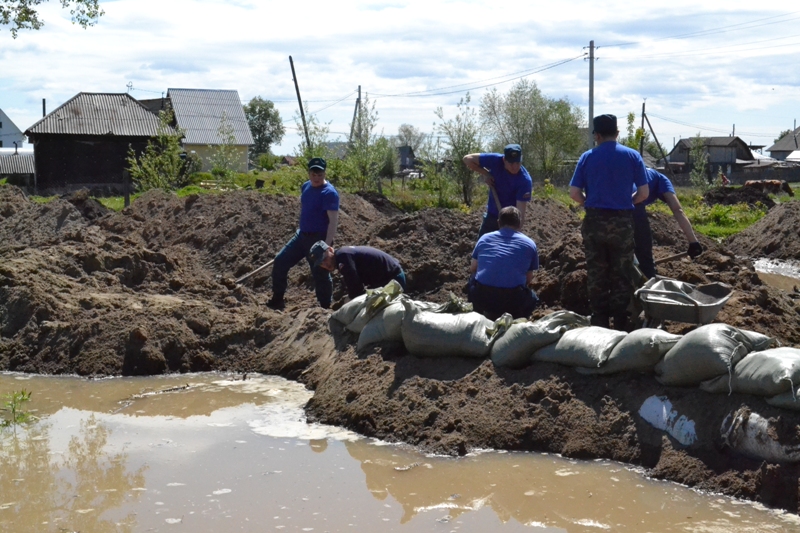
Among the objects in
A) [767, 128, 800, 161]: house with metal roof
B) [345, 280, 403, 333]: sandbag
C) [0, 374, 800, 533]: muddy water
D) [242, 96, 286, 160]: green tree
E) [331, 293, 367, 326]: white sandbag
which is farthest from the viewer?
[767, 128, 800, 161]: house with metal roof

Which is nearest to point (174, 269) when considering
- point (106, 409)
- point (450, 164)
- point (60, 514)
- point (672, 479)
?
point (106, 409)

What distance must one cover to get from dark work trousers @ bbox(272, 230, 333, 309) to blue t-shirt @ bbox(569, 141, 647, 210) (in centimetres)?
269

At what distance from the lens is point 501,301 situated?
22.2 ft

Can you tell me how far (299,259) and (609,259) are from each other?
326 cm

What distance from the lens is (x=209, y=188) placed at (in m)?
22.3

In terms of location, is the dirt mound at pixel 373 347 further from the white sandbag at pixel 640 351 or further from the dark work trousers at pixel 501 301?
the dark work trousers at pixel 501 301

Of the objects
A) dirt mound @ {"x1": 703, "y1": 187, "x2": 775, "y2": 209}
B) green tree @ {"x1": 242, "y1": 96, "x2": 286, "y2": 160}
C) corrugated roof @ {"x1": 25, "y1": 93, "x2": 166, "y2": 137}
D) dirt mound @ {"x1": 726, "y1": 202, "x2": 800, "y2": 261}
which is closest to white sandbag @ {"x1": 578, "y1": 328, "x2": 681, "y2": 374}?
dirt mound @ {"x1": 726, "y1": 202, "x2": 800, "y2": 261}

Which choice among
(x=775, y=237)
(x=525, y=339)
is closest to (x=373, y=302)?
(x=525, y=339)

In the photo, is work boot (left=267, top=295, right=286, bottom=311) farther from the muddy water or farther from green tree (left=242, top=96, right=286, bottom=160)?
green tree (left=242, top=96, right=286, bottom=160)

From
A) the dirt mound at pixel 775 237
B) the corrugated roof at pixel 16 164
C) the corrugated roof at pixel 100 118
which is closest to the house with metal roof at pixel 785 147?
the corrugated roof at pixel 16 164

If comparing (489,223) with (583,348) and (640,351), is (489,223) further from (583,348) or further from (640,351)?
(640,351)

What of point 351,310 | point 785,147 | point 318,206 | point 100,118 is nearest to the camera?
point 351,310

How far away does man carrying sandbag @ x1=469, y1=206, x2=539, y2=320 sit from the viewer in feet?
22.1

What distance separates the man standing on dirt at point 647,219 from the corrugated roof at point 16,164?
47.7 metres
